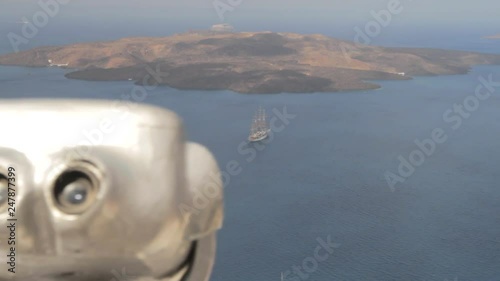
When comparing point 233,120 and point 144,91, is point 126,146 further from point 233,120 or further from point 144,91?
point 144,91

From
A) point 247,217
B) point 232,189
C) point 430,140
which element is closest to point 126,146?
point 247,217

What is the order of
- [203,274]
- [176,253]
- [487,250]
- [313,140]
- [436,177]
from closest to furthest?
1. [176,253]
2. [203,274]
3. [487,250]
4. [436,177]
5. [313,140]
